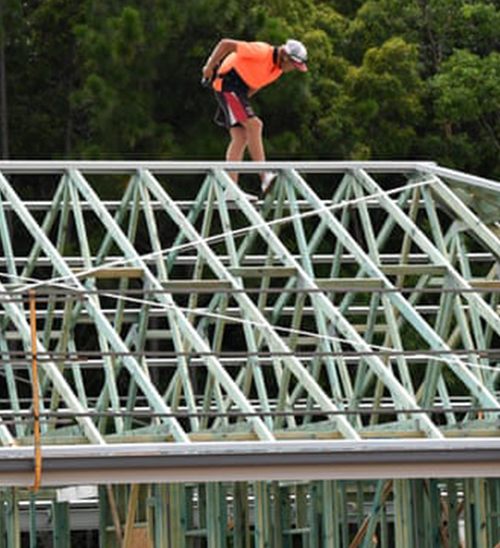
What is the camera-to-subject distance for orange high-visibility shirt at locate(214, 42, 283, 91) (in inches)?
1093

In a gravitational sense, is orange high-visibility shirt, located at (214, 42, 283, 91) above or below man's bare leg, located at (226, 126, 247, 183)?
above

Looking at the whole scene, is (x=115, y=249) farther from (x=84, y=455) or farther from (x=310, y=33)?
(x=84, y=455)

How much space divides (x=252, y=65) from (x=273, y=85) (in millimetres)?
17197

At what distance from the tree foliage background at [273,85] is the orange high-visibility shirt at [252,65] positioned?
627 inches

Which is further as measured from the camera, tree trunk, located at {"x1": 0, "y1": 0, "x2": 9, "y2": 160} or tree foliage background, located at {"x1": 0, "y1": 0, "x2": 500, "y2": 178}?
tree trunk, located at {"x1": 0, "y1": 0, "x2": 9, "y2": 160}

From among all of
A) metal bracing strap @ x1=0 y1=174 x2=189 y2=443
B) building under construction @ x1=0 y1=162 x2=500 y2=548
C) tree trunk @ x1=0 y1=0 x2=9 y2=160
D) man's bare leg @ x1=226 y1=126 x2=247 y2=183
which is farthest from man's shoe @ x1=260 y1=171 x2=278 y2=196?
tree trunk @ x1=0 y1=0 x2=9 y2=160

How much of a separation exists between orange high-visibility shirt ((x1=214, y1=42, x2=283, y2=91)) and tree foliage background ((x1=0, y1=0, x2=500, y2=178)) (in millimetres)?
15926

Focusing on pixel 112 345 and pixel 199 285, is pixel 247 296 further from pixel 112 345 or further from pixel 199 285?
pixel 112 345

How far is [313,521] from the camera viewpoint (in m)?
27.8

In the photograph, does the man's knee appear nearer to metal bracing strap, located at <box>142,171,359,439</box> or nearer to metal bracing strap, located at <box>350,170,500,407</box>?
metal bracing strap, located at <box>142,171,359,439</box>

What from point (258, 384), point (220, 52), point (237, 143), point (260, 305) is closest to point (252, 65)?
point (220, 52)

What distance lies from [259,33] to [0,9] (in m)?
5.30

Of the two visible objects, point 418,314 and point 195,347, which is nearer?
point 195,347

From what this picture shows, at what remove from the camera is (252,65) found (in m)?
27.8
